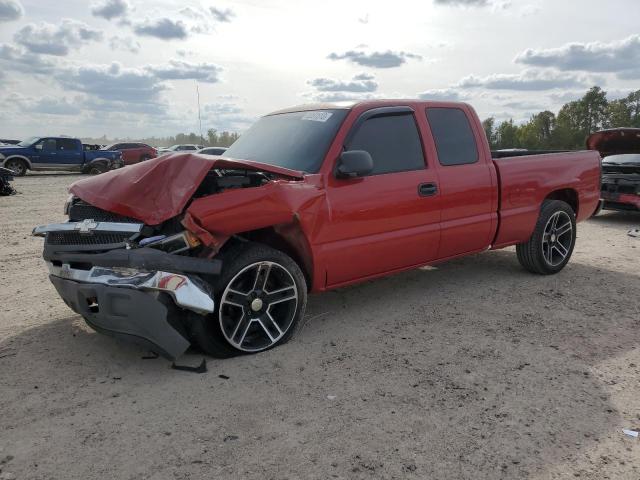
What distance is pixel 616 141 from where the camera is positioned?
11.3 m

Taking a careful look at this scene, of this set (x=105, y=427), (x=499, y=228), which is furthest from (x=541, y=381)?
(x=105, y=427)

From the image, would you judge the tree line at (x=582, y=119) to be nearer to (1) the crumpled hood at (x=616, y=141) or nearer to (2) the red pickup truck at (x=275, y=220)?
(1) the crumpled hood at (x=616, y=141)

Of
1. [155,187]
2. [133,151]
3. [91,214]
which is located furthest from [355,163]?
[133,151]

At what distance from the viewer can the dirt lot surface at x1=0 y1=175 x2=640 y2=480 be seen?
8.66 ft

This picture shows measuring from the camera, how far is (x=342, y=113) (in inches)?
178

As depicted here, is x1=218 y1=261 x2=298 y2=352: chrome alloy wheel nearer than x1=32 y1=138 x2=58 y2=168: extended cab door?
Yes

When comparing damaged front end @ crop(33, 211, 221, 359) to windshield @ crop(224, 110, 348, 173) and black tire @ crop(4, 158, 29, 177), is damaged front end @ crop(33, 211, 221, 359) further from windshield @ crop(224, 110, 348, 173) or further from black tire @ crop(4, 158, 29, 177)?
black tire @ crop(4, 158, 29, 177)

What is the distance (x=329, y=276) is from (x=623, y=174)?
27.4 ft

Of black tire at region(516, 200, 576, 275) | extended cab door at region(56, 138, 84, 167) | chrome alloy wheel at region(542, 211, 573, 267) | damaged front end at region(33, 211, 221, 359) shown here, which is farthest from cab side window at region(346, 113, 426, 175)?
extended cab door at region(56, 138, 84, 167)

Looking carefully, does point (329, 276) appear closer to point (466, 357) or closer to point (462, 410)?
point (466, 357)

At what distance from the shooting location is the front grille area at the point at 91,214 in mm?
3621

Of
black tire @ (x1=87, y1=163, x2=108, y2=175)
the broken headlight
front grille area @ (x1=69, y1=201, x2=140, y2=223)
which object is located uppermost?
front grille area @ (x1=69, y1=201, x2=140, y2=223)

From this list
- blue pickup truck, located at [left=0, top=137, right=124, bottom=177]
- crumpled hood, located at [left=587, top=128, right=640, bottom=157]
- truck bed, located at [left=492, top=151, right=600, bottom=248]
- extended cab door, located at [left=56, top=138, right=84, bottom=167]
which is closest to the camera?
truck bed, located at [left=492, top=151, right=600, bottom=248]

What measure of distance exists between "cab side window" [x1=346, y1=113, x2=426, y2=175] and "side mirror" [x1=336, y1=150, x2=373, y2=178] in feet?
0.99
